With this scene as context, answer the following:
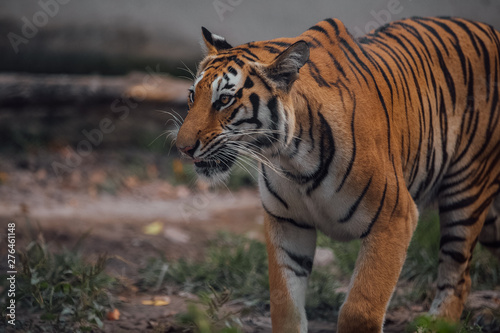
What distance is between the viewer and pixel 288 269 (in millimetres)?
2818

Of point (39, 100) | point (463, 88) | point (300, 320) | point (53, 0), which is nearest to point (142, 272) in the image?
point (300, 320)

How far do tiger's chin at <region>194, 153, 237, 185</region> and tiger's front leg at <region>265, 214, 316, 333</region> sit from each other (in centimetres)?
39

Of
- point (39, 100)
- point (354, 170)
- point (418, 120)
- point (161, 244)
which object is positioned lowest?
point (161, 244)

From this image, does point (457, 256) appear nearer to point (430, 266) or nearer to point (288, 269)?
point (430, 266)

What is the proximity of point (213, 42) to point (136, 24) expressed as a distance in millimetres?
4557

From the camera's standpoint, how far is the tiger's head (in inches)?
94.0

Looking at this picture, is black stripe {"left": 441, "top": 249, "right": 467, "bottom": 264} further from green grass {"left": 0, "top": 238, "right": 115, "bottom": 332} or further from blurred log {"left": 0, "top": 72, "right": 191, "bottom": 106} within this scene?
blurred log {"left": 0, "top": 72, "right": 191, "bottom": 106}

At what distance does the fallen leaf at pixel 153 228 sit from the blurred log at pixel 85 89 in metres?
1.79

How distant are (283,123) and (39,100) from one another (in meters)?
4.76

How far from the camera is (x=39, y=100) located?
6535 mm

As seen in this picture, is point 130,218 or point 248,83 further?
point 130,218

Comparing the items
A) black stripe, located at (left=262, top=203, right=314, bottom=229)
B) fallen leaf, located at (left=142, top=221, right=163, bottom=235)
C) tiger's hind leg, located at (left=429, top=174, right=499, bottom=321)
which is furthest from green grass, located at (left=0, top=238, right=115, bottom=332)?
tiger's hind leg, located at (left=429, top=174, right=499, bottom=321)

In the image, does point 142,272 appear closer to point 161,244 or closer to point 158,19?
point 161,244

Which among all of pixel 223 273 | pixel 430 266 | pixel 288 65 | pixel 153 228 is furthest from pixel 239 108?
pixel 153 228
